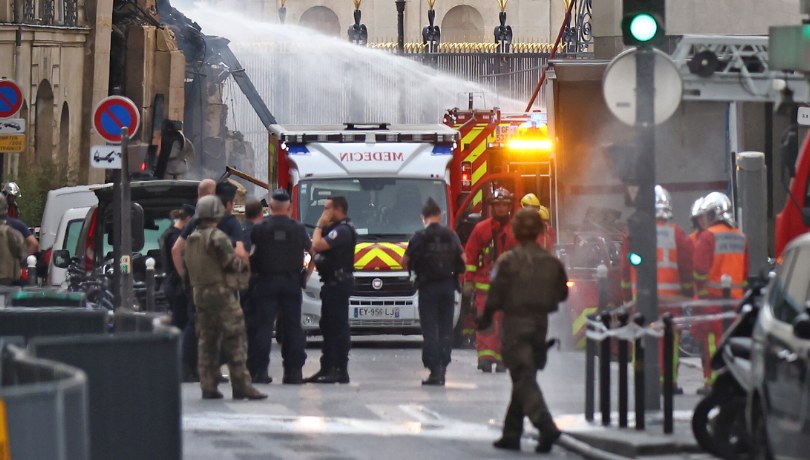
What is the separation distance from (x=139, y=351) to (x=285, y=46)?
179ft

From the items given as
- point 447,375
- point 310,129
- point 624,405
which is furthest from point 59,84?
point 624,405

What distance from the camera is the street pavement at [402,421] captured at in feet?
39.6

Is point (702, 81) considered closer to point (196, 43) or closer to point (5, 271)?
point (5, 271)

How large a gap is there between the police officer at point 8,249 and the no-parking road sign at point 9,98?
3563 mm

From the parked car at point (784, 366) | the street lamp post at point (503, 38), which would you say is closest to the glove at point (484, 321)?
the parked car at point (784, 366)

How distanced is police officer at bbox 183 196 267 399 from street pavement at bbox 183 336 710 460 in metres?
0.33

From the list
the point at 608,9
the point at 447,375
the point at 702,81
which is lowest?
the point at 447,375

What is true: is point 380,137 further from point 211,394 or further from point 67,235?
point 211,394

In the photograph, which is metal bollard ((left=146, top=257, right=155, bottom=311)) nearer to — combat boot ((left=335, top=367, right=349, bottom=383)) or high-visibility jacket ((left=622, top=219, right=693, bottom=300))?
combat boot ((left=335, top=367, right=349, bottom=383))

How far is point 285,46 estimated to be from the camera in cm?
6306

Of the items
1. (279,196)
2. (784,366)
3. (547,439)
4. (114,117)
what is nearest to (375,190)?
(114,117)

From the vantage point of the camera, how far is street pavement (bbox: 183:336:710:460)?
12.1m

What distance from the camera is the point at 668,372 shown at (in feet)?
40.4

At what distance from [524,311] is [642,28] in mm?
2085
